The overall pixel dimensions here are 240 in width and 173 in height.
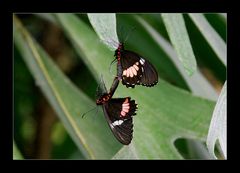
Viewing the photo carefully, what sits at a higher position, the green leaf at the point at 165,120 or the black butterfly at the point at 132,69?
the black butterfly at the point at 132,69

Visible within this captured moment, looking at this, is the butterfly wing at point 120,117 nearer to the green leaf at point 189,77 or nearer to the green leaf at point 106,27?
the green leaf at point 106,27

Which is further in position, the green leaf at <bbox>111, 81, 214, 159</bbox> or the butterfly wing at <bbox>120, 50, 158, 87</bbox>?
the green leaf at <bbox>111, 81, 214, 159</bbox>

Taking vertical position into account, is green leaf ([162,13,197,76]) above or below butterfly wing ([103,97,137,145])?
A: above

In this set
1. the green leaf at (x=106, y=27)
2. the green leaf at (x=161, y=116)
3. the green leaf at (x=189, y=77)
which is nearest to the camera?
the green leaf at (x=106, y=27)

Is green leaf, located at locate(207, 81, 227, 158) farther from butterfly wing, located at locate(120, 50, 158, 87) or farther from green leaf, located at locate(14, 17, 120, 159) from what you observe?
green leaf, located at locate(14, 17, 120, 159)

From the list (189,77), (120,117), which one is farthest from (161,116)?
(120,117)

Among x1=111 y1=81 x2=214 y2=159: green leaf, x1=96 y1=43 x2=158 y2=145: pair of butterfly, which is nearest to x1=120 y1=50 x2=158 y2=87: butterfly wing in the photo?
x1=96 y1=43 x2=158 y2=145: pair of butterfly

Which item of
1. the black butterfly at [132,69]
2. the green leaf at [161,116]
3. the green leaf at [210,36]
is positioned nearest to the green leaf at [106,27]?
the black butterfly at [132,69]

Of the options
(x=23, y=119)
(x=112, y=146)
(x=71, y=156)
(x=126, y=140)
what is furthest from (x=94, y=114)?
(x=23, y=119)
